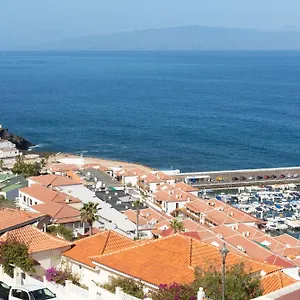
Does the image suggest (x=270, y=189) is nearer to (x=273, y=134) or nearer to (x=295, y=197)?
(x=295, y=197)

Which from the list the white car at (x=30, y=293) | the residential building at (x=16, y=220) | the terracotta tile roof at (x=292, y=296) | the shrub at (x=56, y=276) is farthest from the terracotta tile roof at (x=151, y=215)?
the terracotta tile roof at (x=292, y=296)

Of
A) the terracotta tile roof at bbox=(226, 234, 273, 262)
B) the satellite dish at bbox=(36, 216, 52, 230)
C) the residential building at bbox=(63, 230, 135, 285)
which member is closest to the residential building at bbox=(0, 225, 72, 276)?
the residential building at bbox=(63, 230, 135, 285)

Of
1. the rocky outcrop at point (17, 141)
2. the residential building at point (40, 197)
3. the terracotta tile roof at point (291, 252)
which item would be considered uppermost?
the residential building at point (40, 197)

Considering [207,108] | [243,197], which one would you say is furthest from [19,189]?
[207,108]

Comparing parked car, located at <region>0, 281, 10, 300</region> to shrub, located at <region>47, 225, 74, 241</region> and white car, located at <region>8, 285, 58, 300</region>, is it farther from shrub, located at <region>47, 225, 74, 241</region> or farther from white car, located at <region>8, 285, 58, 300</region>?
shrub, located at <region>47, 225, 74, 241</region>

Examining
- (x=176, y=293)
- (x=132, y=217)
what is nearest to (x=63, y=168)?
(x=132, y=217)

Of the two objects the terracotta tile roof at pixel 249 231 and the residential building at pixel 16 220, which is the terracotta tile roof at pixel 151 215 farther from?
the residential building at pixel 16 220
